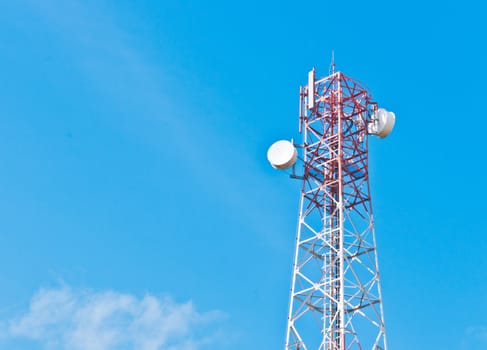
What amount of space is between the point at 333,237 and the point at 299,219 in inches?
99.2

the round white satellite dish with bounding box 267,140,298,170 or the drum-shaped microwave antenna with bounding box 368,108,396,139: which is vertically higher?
the drum-shaped microwave antenna with bounding box 368,108,396,139

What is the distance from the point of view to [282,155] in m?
54.8

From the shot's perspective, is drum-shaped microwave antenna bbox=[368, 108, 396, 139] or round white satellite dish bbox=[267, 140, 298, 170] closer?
round white satellite dish bbox=[267, 140, 298, 170]

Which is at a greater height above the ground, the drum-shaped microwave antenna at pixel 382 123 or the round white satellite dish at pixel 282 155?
the drum-shaped microwave antenna at pixel 382 123

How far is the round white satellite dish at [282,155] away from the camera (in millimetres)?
54531

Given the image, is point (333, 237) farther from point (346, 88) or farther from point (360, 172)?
point (346, 88)

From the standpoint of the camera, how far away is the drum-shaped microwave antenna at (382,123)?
56844 mm

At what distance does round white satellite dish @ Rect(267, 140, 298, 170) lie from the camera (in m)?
54.5

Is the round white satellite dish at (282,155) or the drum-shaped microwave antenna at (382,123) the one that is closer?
the round white satellite dish at (282,155)

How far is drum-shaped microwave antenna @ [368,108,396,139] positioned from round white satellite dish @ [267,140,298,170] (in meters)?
5.71

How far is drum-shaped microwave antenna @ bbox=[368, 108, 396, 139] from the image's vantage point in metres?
56.8

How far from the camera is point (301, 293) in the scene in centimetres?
5159

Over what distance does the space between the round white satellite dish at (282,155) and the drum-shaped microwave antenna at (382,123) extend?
571 centimetres

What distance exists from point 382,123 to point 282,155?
6.87m
